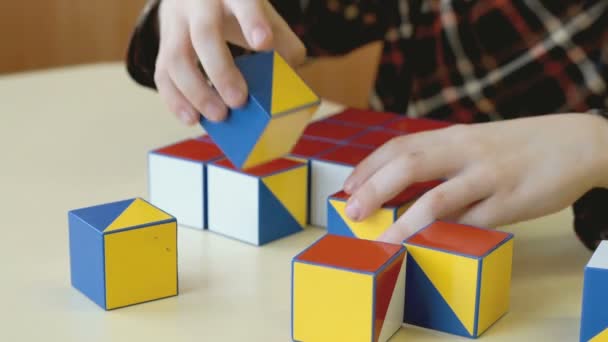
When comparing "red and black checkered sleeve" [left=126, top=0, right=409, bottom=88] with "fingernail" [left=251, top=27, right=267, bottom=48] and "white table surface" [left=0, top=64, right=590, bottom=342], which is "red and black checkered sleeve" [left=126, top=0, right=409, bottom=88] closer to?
"white table surface" [left=0, top=64, right=590, bottom=342]

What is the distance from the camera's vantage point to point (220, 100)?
2.81 feet

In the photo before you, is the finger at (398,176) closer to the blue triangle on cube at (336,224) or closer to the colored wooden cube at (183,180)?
the blue triangle on cube at (336,224)

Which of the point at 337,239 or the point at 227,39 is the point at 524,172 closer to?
the point at 337,239

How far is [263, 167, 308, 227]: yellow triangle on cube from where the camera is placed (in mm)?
891

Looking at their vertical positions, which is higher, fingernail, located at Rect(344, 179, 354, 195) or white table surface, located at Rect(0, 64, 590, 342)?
fingernail, located at Rect(344, 179, 354, 195)

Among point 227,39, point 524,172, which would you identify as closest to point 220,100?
point 227,39

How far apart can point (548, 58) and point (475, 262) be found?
2.08 ft

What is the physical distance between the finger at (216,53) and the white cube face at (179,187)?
4.2 inches

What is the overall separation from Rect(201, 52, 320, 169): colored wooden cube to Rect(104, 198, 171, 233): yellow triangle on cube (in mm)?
127

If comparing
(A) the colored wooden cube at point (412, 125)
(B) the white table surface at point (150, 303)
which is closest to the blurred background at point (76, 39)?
(B) the white table surface at point (150, 303)

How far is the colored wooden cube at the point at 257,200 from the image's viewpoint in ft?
2.89

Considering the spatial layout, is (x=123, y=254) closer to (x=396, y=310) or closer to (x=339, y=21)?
(x=396, y=310)

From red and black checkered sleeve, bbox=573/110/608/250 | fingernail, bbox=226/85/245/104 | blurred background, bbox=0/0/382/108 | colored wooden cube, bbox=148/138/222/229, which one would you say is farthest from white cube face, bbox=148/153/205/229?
blurred background, bbox=0/0/382/108

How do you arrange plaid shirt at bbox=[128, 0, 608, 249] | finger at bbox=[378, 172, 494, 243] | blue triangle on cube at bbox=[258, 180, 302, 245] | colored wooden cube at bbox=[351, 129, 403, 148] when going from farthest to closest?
plaid shirt at bbox=[128, 0, 608, 249]
colored wooden cube at bbox=[351, 129, 403, 148]
blue triangle on cube at bbox=[258, 180, 302, 245]
finger at bbox=[378, 172, 494, 243]
